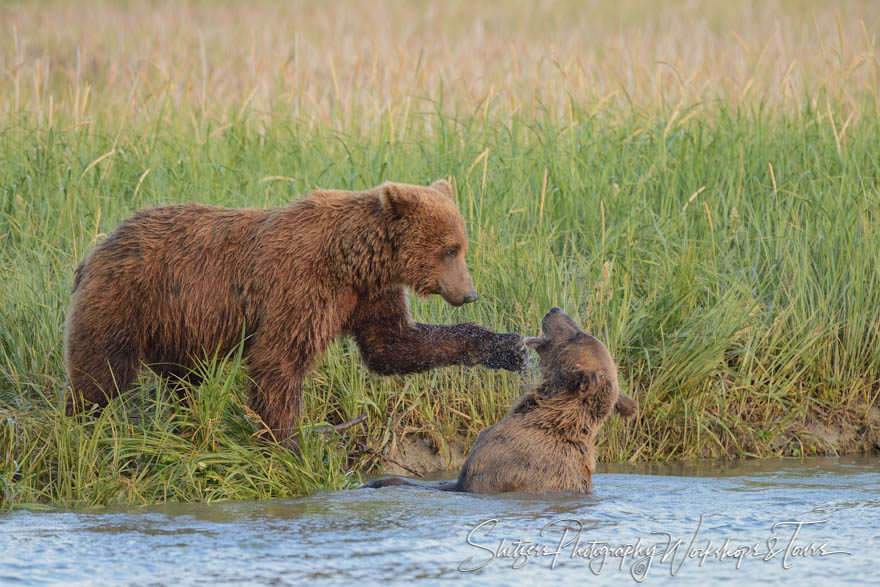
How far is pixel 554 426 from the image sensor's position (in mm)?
5852

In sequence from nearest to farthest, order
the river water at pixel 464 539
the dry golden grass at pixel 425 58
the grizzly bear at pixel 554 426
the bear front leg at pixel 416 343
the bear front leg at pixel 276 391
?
the river water at pixel 464 539 → the grizzly bear at pixel 554 426 → the bear front leg at pixel 276 391 → the bear front leg at pixel 416 343 → the dry golden grass at pixel 425 58

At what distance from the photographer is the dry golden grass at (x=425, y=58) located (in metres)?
9.98

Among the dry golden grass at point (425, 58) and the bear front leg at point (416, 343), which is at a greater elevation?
the dry golden grass at point (425, 58)

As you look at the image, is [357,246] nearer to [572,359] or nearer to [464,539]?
[572,359]

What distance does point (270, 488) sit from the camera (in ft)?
18.5

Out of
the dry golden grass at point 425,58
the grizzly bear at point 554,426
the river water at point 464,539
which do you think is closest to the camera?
the river water at point 464,539

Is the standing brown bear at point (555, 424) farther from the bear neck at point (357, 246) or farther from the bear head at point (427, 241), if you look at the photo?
the bear neck at point (357, 246)

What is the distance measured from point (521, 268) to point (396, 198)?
1.67 m

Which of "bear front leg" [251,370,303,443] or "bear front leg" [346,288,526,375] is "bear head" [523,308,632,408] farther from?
"bear front leg" [251,370,303,443]

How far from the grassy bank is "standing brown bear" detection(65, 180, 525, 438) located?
0.70ft

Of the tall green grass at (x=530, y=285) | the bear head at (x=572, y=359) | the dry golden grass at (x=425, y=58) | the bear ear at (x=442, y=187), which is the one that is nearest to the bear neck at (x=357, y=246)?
the bear ear at (x=442, y=187)

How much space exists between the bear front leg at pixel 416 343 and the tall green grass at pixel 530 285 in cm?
31

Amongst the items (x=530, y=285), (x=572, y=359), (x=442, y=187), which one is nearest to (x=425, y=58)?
(x=530, y=285)

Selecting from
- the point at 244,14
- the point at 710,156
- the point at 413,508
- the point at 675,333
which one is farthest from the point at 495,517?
the point at 244,14
